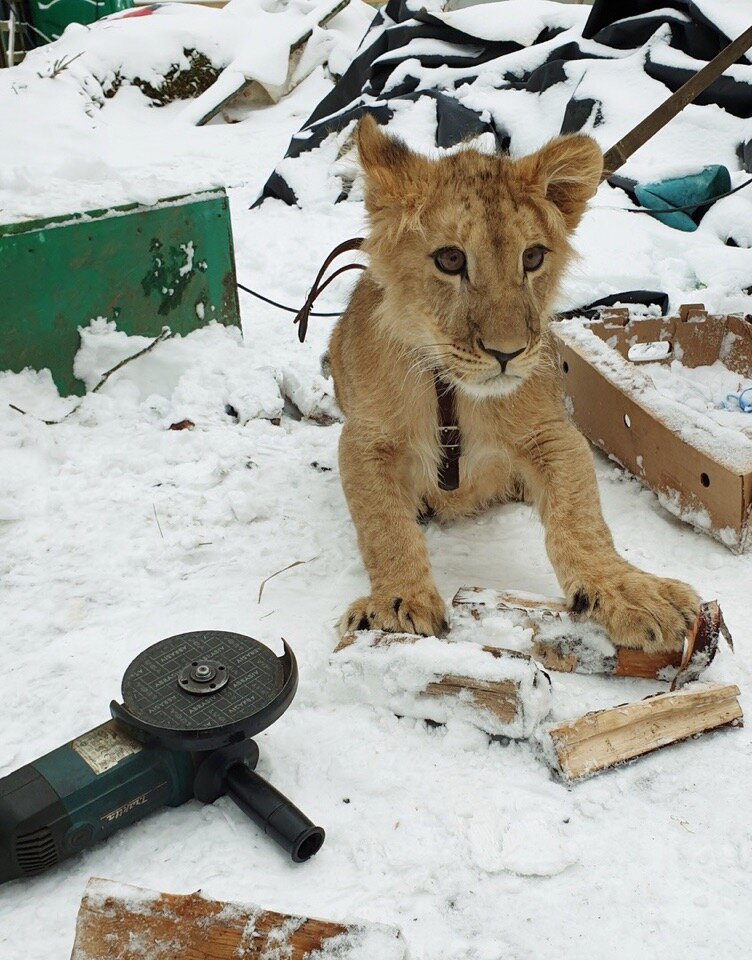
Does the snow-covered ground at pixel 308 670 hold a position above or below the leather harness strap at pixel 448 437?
below

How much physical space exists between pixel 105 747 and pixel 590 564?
1571 mm

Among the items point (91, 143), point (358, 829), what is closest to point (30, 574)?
point (358, 829)

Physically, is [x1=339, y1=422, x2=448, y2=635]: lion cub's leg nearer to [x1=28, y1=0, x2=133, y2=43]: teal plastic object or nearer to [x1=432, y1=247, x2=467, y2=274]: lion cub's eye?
[x1=432, y1=247, x2=467, y2=274]: lion cub's eye

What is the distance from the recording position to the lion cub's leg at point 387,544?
2.77 m

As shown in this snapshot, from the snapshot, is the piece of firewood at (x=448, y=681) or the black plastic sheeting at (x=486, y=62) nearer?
the piece of firewood at (x=448, y=681)

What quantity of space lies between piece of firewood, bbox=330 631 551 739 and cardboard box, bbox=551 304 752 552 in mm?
1342

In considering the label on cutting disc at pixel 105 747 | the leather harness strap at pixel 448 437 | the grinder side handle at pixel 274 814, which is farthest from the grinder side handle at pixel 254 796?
the leather harness strap at pixel 448 437

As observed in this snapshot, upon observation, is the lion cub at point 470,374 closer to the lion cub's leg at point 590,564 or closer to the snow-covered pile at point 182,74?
the lion cub's leg at point 590,564

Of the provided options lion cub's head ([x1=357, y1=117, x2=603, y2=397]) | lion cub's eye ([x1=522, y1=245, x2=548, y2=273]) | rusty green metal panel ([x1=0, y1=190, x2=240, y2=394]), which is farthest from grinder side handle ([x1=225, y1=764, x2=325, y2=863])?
rusty green metal panel ([x1=0, y1=190, x2=240, y2=394])

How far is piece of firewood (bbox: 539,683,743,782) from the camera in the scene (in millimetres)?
2256

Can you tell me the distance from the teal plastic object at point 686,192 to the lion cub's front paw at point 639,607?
5068 millimetres

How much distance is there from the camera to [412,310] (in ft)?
9.71

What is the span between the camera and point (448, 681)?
242 centimetres

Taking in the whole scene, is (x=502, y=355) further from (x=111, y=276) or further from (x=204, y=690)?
(x=111, y=276)
